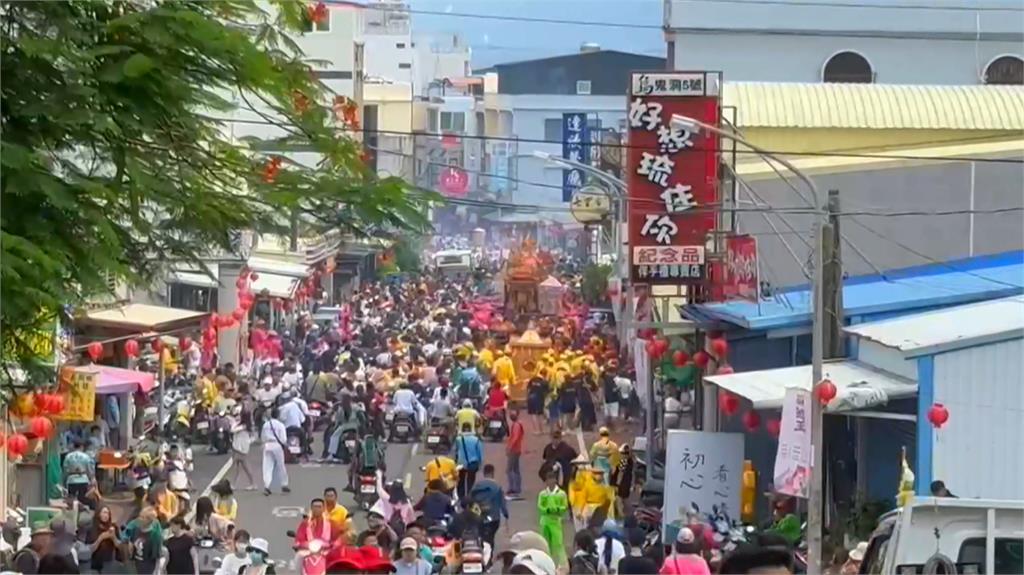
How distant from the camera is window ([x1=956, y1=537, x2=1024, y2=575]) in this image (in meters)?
10.9

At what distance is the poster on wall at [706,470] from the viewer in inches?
742

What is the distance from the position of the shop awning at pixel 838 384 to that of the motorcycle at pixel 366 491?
4145 millimetres

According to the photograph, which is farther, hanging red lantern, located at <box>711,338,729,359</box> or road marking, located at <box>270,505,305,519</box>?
road marking, located at <box>270,505,305,519</box>

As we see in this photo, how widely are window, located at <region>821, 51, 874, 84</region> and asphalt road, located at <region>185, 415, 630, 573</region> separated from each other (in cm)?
1133

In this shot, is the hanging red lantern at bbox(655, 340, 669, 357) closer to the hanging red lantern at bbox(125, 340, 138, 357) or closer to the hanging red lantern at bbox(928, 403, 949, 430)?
the hanging red lantern at bbox(125, 340, 138, 357)

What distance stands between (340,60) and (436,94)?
25900 mm

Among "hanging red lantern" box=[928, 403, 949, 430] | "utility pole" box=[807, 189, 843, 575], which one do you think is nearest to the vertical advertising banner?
"utility pole" box=[807, 189, 843, 575]

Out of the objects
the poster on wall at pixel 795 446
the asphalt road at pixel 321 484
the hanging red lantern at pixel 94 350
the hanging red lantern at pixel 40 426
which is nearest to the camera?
the poster on wall at pixel 795 446

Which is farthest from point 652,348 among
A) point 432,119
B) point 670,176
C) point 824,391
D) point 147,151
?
point 432,119

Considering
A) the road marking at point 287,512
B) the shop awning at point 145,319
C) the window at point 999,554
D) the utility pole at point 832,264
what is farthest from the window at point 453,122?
the window at point 999,554

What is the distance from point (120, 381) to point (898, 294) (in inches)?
378

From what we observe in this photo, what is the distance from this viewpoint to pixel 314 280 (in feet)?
175

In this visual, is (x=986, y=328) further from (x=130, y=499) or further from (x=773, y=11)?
(x=773, y=11)

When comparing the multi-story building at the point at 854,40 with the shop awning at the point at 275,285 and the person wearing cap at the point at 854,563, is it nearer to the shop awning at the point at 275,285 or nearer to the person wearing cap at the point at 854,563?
the shop awning at the point at 275,285
